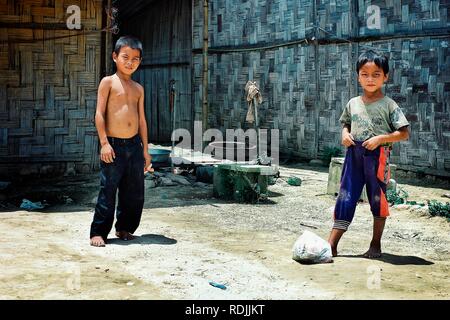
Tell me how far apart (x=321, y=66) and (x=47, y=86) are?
15.6ft

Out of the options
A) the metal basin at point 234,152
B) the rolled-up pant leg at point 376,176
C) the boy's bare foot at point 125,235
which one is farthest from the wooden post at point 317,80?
the rolled-up pant leg at point 376,176

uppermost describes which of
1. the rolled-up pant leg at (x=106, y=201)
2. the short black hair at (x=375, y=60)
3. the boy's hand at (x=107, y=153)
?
the short black hair at (x=375, y=60)

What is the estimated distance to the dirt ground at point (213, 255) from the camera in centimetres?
394

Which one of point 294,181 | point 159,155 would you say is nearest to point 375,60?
point 294,181

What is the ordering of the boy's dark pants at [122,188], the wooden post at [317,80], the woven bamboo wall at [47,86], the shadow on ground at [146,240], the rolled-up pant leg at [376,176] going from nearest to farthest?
1. the rolled-up pant leg at [376,176]
2. the boy's dark pants at [122,188]
3. the shadow on ground at [146,240]
4. the woven bamboo wall at [47,86]
5. the wooden post at [317,80]

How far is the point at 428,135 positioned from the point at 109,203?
18.5 feet

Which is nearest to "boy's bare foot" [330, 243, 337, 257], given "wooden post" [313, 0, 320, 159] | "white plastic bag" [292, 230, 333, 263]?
"white plastic bag" [292, 230, 333, 263]

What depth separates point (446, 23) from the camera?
9.03 meters

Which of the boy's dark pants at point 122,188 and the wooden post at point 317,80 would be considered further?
the wooden post at point 317,80

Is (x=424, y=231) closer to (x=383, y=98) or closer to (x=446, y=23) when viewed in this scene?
(x=383, y=98)

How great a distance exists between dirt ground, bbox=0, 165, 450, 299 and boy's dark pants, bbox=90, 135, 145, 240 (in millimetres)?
168

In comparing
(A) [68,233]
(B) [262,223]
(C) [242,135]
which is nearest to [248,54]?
(C) [242,135]

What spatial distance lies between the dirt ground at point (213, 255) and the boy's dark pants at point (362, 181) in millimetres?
360

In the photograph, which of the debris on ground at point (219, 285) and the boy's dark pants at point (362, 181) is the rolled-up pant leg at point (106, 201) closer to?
the debris on ground at point (219, 285)
